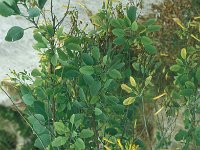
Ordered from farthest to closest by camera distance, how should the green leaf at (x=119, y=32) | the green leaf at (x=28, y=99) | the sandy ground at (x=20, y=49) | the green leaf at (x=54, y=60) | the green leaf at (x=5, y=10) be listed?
the sandy ground at (x=20, y=49), the green leaf at (x=28, y=99), the green leaf at (x=119, y=32), the green leaf at (x=54, y=60), the green leaf at (x=5, y=10)

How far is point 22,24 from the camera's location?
477 cm

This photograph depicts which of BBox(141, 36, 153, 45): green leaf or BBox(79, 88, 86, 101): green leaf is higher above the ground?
BBox(141, 36, 153, 45): green leaf

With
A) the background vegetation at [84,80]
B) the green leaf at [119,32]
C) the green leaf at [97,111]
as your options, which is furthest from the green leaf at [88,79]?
the green leaf at [119,32]

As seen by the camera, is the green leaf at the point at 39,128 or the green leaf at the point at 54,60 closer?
the green leaf at the point at 54,60

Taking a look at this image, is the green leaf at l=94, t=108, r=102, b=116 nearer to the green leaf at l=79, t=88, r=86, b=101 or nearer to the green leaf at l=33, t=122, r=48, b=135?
the green leaf at l=79, t=88, r=86, b=101

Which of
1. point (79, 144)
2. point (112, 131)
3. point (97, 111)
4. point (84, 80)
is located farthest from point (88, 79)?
point (112, 131)

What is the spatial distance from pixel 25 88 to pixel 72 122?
44cm

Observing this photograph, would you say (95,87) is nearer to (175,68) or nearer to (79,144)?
(79,144)

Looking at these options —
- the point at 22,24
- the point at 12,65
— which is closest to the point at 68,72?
the point at 12,65

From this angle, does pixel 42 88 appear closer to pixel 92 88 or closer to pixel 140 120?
pixel 92 88

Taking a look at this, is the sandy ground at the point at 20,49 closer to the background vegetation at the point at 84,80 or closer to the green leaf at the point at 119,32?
the background vegetation at the point at 84,80

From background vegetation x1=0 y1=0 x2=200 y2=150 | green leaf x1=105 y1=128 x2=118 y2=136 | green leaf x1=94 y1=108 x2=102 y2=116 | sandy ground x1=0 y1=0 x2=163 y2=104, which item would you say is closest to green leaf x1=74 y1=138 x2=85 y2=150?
background vegetation x1=0 y1=0 x2=200 y2=150

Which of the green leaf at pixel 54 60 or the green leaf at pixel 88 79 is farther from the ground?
the green leaf at pixel 54 60

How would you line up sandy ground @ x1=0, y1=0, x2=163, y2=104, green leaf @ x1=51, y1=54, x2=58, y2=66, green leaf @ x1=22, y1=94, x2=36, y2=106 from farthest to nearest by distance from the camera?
1. sandy ground @ x1=0, y1=0, x2=163, y2=104
2. green leaf @ x1=22, y1=94, x2=36, y2=106
3. green leaf @ x1=51, y1=54, x2=58, y2=66
